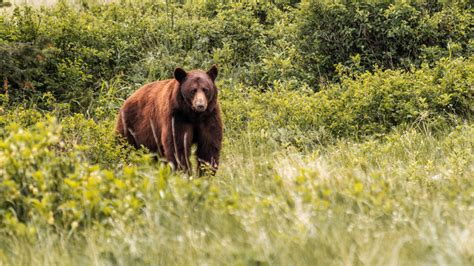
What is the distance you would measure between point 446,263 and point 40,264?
2171mm

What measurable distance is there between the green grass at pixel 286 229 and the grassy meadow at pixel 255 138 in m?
0.01

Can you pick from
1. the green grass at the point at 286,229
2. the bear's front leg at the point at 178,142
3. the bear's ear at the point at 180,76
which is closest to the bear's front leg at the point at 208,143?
the bear's front leg at the point at 178,142

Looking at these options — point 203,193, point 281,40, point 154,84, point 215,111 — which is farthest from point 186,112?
point 281,40

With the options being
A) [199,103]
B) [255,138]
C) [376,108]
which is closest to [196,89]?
[199,103]

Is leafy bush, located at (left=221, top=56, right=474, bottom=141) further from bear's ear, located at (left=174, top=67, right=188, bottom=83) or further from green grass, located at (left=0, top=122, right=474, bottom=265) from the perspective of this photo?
green grass, located at (left=0, top=122, right=474, bottom=265)

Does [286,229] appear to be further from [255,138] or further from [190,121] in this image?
[255,138]

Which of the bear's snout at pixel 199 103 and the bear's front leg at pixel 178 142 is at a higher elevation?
the bear's snout at pixel 199 103

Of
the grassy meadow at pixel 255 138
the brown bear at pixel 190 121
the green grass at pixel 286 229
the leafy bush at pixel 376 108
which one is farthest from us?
the leafy bush at pixel 376 108

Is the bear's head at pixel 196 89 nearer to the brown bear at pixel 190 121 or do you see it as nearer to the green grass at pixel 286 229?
the brown bear at pixel 190 121

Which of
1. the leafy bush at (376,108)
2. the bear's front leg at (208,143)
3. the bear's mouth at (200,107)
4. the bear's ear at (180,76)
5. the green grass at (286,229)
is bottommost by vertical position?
the leafy bush at (376,108)

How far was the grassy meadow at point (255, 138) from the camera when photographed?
4.11 meters

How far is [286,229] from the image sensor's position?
13.6ft

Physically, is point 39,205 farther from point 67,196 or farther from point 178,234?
point 178,234

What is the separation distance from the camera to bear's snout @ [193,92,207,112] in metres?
7.32
